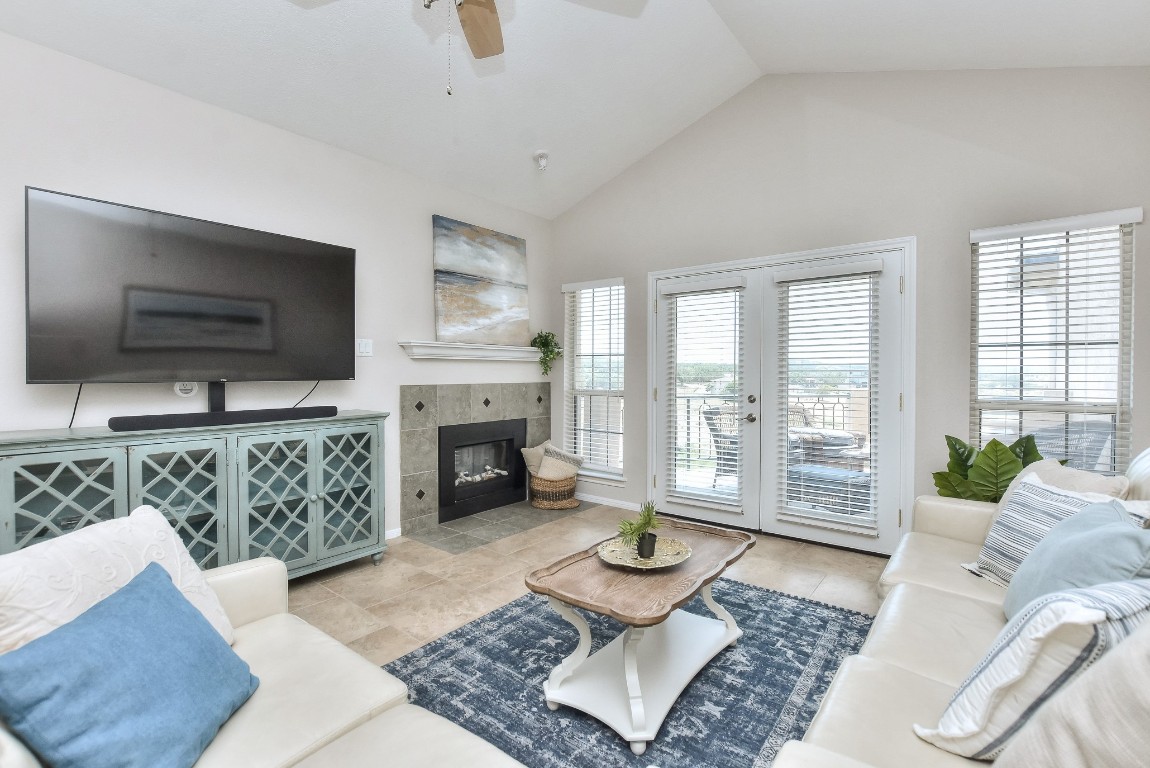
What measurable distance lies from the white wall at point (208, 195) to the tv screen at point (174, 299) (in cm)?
22

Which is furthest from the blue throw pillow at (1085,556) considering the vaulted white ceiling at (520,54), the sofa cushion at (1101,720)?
the vaulted white ceiling at (520,54)

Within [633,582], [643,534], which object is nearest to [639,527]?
[643,534]

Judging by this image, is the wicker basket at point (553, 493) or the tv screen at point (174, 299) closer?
the tv screen at point (174, 299)

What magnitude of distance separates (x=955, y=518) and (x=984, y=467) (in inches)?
16.5

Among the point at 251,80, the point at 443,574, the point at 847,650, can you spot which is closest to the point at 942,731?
the point at 847,650

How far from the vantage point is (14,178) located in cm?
243

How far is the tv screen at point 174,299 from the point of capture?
2.39m

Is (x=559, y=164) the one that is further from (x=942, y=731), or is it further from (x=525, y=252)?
(x=942, y=731)

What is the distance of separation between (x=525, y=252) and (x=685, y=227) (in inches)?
56.0

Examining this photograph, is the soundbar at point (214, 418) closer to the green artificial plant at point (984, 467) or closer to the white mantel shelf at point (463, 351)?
the white mantel shelf at point (463, 351)

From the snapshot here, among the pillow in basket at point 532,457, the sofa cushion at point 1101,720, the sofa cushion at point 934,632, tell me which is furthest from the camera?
the pillow in basket at point 532,457

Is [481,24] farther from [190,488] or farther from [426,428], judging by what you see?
[426,428]

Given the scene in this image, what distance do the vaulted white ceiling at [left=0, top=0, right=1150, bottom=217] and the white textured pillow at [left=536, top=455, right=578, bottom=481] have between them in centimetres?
244

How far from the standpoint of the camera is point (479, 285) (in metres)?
4.46
